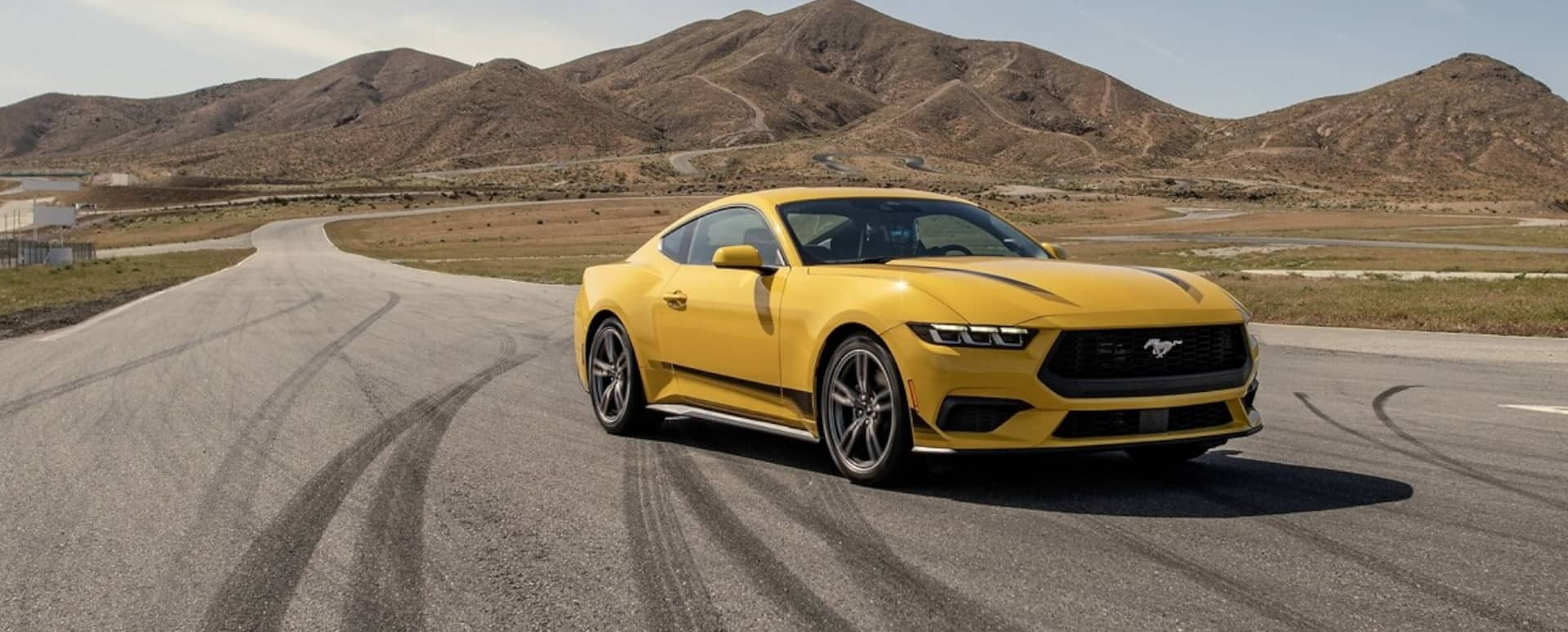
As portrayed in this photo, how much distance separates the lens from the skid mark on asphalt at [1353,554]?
4152 millimetres

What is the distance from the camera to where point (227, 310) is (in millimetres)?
19688

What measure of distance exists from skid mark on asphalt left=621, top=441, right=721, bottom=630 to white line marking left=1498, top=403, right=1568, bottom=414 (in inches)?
244

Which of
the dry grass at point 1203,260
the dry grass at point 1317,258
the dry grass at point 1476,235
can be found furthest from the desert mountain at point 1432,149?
the dry grass at point 1317,258

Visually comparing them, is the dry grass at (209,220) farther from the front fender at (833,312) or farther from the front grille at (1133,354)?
the front grille at (1133,354)

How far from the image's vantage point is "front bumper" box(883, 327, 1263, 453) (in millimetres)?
5668

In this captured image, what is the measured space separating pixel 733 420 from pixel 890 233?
1344 mm

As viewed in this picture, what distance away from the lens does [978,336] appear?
227 inches

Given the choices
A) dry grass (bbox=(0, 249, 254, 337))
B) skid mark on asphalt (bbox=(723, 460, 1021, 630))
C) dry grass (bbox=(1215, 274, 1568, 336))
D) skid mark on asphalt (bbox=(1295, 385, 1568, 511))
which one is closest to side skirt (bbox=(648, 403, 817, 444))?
skid mark on asphalt (bbox=(723, 460, 1021, 630))

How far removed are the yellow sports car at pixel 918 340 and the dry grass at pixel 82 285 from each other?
12.7 metres

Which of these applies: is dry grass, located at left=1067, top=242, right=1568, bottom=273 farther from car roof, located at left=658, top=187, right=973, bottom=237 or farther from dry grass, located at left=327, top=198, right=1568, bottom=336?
car roof, located at left=658, top=187, right=973, bottom=237

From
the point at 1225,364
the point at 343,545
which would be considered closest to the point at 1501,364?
the point at 1225,364

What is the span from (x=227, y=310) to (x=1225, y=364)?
16996 mm

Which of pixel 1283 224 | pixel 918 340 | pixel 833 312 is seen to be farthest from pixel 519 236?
pixel 918 340

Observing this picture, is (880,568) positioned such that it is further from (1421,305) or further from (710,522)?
(1421,305)
